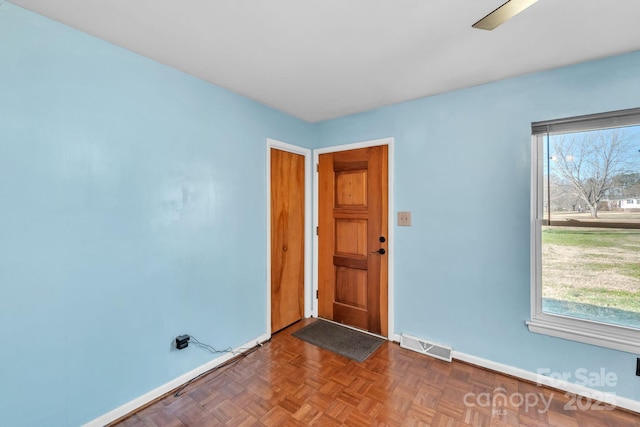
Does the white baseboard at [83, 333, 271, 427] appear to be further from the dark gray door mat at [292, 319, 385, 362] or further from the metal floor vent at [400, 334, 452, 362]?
the metal floor vent at [400, 334, 452, 362]

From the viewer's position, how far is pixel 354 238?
2.91 m

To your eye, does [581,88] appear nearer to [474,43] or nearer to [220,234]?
[474,43]

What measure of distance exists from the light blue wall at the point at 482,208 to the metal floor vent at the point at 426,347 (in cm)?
7

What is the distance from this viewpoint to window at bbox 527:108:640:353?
177 cm

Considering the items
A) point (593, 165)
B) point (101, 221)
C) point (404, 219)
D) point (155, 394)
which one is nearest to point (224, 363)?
point (155, 394)

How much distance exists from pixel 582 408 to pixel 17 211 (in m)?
3.59

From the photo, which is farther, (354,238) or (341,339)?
(354,238)

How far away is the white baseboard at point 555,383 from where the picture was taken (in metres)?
1.72

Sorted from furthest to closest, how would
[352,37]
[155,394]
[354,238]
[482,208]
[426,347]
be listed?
[354,238]
[426,347]
[482,208]
[155,394]
[352,37]

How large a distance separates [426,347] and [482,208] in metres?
1.36

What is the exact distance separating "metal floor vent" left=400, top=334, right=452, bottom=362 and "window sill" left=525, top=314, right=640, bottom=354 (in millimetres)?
690

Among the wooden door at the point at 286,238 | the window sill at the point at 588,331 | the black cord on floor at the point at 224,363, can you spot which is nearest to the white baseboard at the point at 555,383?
the window sill at the point at 588,331

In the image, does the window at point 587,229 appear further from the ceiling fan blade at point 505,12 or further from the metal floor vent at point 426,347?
the ceiling fan blade at point 505,12

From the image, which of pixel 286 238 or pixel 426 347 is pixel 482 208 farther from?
pixel 286 238
